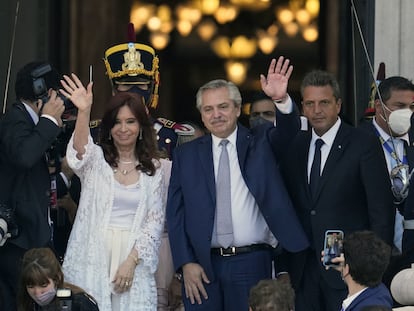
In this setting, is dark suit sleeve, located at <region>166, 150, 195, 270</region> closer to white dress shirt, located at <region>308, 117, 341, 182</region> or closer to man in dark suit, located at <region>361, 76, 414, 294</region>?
white dress shirt, located at <region>308, 117, 341, 182</region>

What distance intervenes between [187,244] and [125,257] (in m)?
0.38

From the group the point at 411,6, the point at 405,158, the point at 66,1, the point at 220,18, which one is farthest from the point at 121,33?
the point at 405,158

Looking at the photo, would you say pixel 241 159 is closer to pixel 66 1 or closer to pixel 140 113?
pixel 140 113

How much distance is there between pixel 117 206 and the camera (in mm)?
8023

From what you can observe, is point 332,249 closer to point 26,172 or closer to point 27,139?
point 27,139

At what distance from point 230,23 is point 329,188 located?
833 cm

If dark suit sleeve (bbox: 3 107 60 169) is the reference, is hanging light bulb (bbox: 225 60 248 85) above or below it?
above

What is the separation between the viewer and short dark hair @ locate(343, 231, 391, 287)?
22.1 ft

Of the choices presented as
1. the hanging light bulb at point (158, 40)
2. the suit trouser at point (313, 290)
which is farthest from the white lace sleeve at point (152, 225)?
the hanging light bulb at point (158, 40)

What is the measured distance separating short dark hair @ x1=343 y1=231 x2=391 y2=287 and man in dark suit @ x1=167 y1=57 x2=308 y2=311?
120cm

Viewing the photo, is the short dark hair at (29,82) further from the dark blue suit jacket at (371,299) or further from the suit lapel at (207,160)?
the dark blue suit jacket at (371,299)

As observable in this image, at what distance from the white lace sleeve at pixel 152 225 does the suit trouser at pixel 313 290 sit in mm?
901

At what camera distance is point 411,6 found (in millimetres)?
9797

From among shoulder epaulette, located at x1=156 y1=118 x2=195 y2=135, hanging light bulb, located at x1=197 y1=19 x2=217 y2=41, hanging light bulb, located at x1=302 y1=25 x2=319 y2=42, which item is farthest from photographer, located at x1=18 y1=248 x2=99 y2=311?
Result: hanging light bulb, located at x1=197 y1=19 x2=217 y2=41
